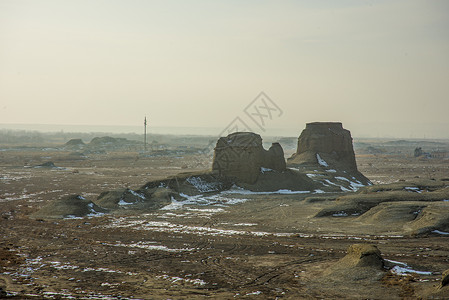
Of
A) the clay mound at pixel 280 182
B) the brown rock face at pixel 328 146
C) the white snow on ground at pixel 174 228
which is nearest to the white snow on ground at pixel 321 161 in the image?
the brown rock face at pixel 328 146

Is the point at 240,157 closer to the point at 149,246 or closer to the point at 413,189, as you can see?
the point at 413,189

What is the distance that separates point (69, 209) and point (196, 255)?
11.4 meters

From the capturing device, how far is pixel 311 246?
54.9 ft

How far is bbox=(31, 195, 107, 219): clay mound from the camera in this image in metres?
23.7

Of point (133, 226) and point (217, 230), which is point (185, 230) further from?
point (133, 226)

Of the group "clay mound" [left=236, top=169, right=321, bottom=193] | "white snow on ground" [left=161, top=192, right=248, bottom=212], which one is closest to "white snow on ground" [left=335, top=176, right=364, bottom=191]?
"clay mound" [left=236, top=169, right=321, bottom=193]

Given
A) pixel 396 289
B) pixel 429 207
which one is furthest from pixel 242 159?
pixel 396 289

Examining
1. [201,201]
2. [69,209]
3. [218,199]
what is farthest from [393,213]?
[69,209]

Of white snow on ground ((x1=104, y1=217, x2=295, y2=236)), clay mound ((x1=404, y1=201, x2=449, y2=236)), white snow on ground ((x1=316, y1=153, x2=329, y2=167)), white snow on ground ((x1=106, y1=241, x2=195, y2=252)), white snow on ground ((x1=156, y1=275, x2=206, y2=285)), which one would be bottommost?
white snow on ground ((x1=104, y1=217, x2=295, y2=236))

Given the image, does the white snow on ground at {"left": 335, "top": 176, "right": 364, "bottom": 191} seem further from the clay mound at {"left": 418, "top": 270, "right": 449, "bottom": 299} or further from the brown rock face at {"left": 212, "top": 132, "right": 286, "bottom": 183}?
the clay mound at {"left": 418, "top": 270, "right": 449, "bottom": 299}

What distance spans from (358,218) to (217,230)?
283 inches

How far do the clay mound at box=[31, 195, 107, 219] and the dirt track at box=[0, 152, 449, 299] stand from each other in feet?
3.30

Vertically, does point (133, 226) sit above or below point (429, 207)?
below

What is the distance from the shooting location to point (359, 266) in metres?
12.9
